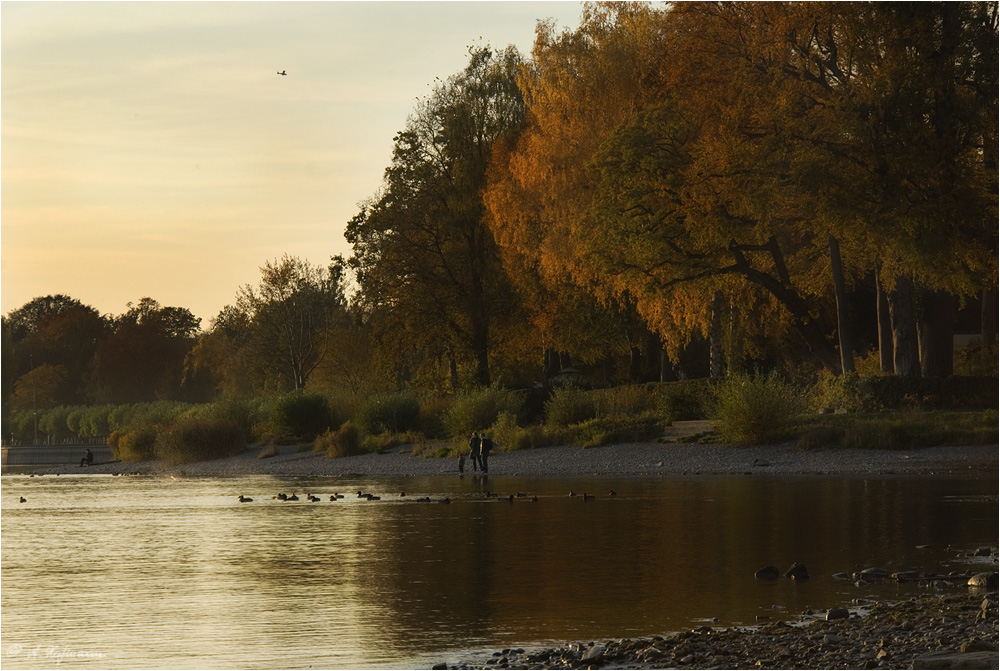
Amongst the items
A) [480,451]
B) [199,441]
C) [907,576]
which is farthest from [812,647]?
[199,441]

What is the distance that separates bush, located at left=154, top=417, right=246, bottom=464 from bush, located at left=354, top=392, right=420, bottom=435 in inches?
222

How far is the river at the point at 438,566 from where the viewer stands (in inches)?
452

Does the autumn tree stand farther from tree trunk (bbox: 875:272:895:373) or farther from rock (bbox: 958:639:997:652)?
rock (bbox: 958:639:997:652)

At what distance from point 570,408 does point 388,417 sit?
871cm

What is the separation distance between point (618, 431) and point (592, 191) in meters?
9.03

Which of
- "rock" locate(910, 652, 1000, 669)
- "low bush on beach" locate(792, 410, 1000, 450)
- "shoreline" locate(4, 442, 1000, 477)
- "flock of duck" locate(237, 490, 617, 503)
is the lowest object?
"rock" locate(910, 652, 1000, 669)

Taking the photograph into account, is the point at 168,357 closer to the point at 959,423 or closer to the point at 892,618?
the point at 959,423

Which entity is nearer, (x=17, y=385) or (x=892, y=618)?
(x=892, y=618)

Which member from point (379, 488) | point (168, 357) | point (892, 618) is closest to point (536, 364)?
point (379, 488)

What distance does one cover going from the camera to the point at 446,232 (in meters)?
54.8

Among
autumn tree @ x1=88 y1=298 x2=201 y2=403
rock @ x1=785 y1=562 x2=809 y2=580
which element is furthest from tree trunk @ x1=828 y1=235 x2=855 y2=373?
autumn tree @ x1=88 y1=298 x2=201 y2=403

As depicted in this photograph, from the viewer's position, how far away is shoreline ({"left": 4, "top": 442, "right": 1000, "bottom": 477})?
1270 inches

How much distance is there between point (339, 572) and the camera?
1620cm

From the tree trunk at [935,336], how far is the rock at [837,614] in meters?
30.8
